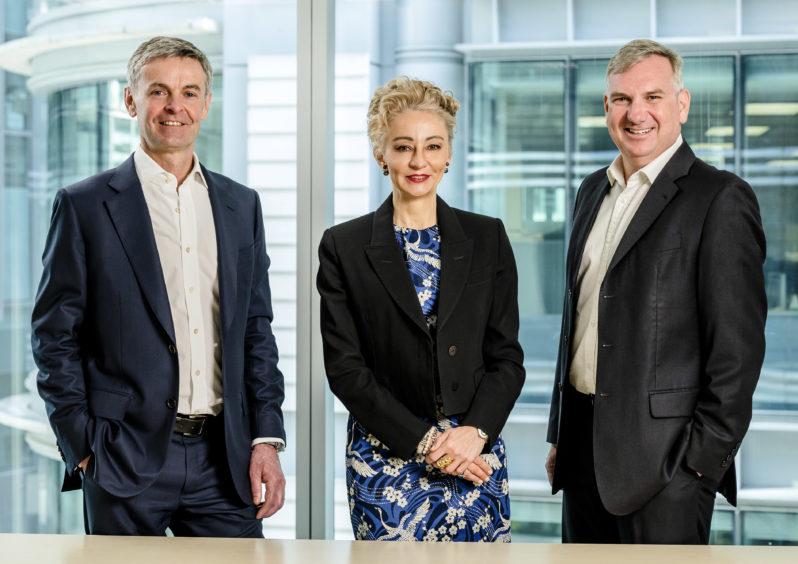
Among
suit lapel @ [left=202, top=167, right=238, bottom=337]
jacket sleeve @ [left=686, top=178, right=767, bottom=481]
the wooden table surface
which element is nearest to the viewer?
the wooden table surface

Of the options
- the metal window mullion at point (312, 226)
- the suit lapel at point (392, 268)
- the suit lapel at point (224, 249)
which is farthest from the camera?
the metal window mullion at point (312, 226)

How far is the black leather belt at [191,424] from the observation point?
2.20m

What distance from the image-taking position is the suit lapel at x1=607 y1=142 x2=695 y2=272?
2.14 meters

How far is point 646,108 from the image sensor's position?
222 centimetres

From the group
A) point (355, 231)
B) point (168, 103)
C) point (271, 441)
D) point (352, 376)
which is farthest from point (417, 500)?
point (168, 103)

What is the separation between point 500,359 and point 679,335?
44 cm

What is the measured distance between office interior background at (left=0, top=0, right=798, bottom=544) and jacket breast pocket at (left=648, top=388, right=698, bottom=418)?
4.50ft

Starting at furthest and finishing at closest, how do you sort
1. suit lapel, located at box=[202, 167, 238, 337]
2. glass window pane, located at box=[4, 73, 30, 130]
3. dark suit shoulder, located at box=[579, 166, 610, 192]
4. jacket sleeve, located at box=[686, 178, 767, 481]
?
glass window pane, located at box=[4, 73, 30, 130], dark suit shoulder, located at box=[579, 166, 610, 192], suit lapel, located at box=[202, 167, 238, 337], jacket sleeve, located at box=[686, 178, 767, 481]

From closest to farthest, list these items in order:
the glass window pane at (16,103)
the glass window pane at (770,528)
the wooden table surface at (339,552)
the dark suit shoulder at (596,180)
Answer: the wooden table surface at (339,552) → the dark suit shoulder at (596,180) → the glass window pane at (770,528) → the glass window pane at (16,103)

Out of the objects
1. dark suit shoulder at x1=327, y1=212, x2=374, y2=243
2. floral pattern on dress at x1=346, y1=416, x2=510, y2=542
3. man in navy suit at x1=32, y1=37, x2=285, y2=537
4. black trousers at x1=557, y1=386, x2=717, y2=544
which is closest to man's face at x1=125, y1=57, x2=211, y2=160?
man in navy suit at x1=32, y1=37, x2=285, y2=537

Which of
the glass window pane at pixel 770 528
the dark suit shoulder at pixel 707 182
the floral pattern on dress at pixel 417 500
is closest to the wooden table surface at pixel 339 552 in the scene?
the floral pattern on dress at pixel 417 500

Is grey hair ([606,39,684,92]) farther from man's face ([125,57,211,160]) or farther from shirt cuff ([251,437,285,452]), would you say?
shirt cuff ([251,437,285,452])

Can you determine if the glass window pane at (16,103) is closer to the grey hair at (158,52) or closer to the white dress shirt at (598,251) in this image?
the grey hair at (158,52)

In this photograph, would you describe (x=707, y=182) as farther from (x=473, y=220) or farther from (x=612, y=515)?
(x=612, y=515)
